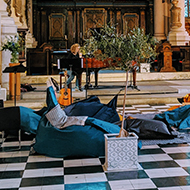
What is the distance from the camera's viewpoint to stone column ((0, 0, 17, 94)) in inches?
359

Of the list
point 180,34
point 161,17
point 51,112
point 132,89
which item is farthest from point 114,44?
point 161,17

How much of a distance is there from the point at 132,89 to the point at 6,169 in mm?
6410

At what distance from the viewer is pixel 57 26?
63.1 ft

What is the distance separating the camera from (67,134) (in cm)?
441

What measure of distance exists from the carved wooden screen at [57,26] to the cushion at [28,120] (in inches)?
555

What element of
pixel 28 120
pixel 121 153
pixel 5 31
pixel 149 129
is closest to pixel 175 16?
pixel 5 31

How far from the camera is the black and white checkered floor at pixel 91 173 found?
3.48m

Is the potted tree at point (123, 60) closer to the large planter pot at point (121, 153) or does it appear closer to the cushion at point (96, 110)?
the large planter pot at point (121, 153)

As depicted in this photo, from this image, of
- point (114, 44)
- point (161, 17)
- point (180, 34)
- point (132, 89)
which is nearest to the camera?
point (114, 44)

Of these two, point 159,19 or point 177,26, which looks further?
point 159,19

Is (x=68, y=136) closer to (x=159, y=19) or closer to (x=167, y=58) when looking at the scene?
(x=167, y=58)

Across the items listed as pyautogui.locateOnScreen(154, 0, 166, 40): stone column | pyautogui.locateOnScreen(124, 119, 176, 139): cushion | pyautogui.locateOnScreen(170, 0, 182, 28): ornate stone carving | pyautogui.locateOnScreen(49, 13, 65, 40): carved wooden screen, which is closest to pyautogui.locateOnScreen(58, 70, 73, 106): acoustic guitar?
pyautogui.locateOnScreen(124, 119, 176, 139): cushion

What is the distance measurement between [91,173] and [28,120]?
1793 millimetres

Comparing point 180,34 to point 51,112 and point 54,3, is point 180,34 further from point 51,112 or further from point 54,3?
point 51,112
